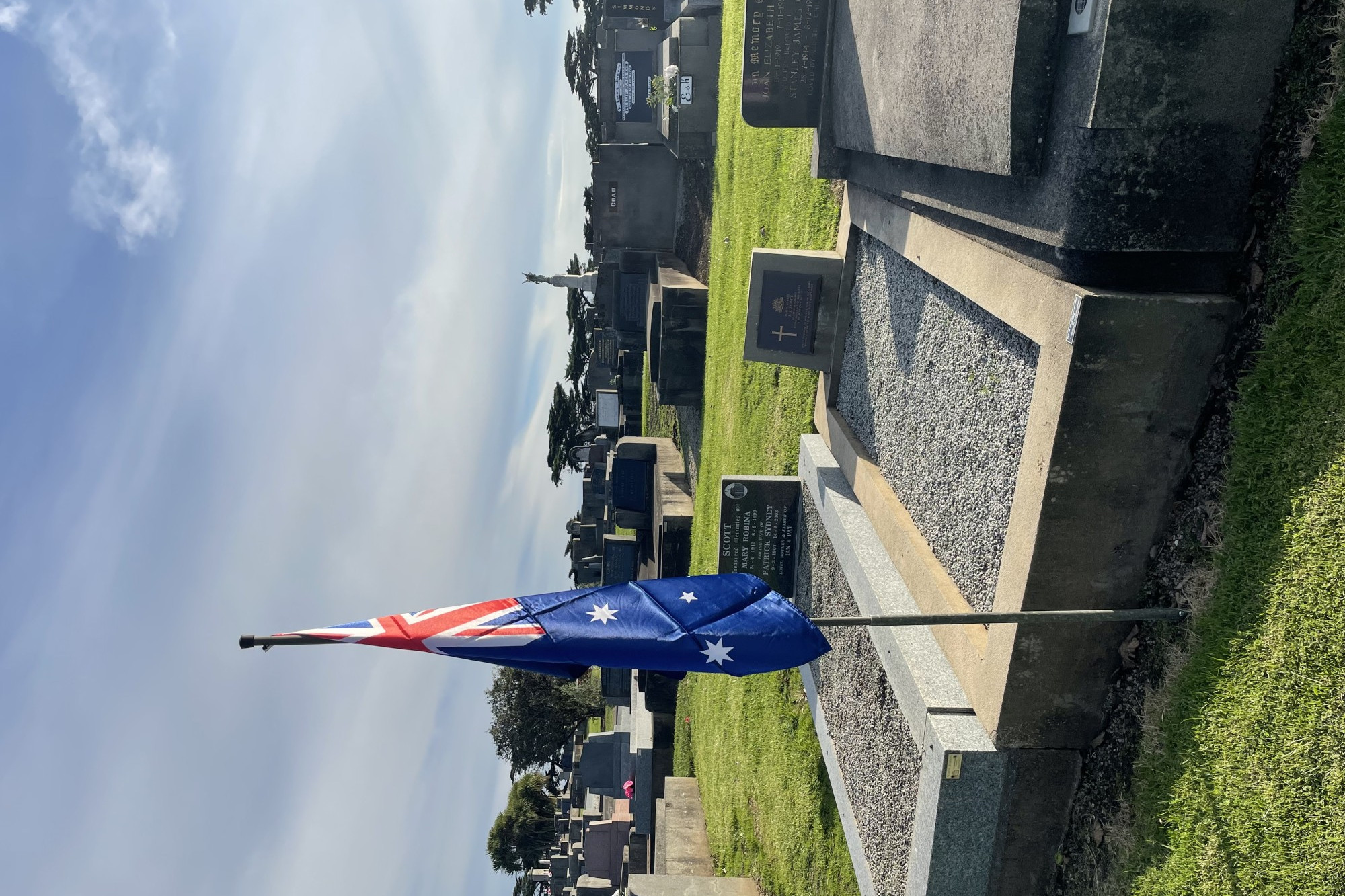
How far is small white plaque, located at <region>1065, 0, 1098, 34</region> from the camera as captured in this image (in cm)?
412

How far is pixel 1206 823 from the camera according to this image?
14.0ft

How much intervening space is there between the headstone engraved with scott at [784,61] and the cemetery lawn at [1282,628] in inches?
229

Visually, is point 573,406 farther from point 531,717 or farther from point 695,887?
point 695,887

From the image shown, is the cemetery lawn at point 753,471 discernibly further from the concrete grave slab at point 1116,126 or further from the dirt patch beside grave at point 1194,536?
the concrete grave slab at point 1116,126

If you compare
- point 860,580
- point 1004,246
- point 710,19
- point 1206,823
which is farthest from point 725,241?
point 1206,823

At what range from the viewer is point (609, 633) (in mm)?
5301

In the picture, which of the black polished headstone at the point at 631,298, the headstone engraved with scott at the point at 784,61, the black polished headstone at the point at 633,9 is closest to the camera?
the headstone engraved with scott at the point at 784,61

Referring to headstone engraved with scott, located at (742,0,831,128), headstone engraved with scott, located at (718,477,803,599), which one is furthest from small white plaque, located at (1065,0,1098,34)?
headstone engraved with scott, located at (718,477,803,599)

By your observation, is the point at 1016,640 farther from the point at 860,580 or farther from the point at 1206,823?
the point at 860,580

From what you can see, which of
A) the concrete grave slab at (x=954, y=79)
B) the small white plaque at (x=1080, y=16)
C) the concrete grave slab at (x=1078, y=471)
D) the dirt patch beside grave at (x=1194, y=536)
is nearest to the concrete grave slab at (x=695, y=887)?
the dirt patch beside grave at (x=1194, y=536)

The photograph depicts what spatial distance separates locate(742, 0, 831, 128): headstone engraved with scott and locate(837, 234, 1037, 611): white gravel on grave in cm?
165

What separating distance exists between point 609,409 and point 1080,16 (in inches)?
932

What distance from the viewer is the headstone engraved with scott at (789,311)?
381 inches

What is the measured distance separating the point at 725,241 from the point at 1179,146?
39.1ft
